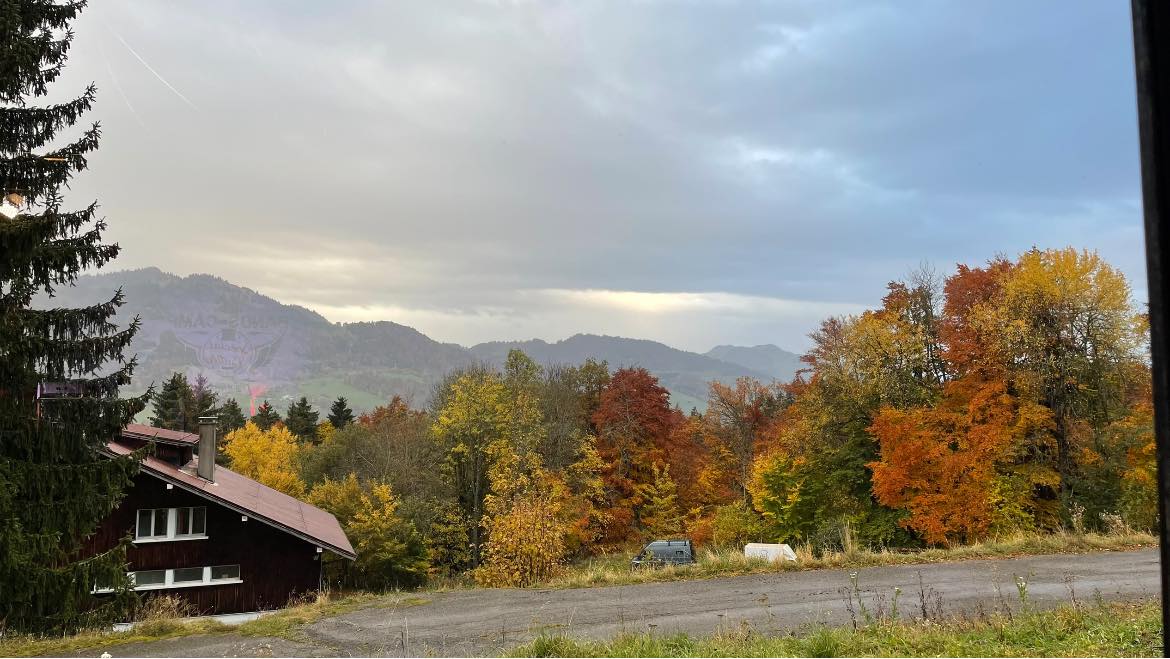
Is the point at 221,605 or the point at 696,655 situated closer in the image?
the point at 696,655

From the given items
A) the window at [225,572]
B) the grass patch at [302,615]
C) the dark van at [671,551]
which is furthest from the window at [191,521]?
the dark van at [671,551]

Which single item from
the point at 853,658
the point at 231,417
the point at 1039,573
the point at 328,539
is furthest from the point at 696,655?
the point at 231,417

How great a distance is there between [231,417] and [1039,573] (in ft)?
258

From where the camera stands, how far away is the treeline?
23109 mm

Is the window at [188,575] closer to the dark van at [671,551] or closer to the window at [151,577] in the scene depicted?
the window at [151,577]

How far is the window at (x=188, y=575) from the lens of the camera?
22.1m

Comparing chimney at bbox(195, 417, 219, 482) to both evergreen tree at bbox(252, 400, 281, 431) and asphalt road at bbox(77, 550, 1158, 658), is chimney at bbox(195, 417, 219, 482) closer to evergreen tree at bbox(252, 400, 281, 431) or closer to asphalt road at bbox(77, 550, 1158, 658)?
asphalt road at bbox(77, 550, 1158, 658)

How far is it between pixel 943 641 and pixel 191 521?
23.2m

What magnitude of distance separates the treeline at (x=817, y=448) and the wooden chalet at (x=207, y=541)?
744cm

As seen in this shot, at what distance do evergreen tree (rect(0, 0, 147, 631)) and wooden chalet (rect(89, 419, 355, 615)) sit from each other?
12956 mm

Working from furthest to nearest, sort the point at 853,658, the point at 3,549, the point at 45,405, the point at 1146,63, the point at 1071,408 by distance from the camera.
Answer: the point at 1071,408, the point at 45,405, the point at 3,549, the point at 853,658, the point at 1146,63

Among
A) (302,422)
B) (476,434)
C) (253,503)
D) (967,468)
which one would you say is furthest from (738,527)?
(302,422)

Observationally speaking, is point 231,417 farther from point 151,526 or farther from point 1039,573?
point 1039,573

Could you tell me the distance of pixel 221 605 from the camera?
73.0ft
